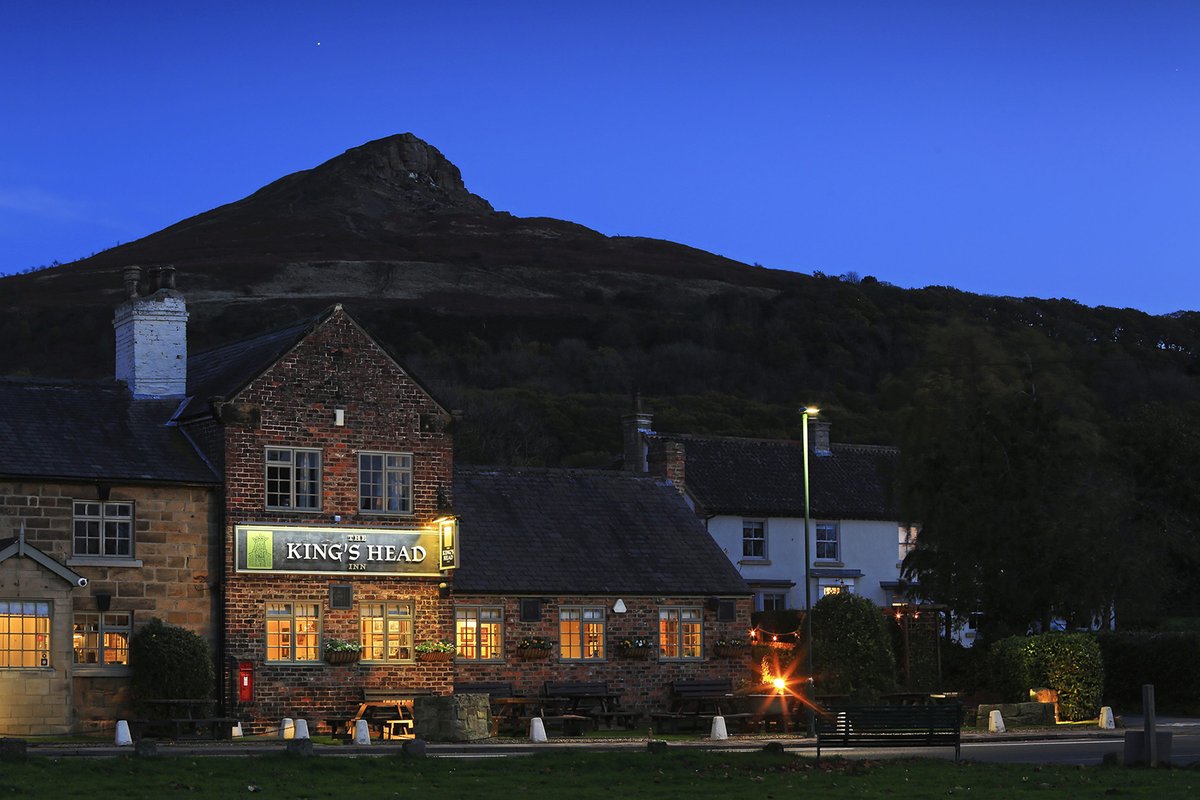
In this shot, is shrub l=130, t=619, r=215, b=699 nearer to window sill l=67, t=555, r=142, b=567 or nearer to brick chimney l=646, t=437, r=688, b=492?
window sill l=67, t=555, r=142, b=567

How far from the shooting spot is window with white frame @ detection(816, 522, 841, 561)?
62.8m

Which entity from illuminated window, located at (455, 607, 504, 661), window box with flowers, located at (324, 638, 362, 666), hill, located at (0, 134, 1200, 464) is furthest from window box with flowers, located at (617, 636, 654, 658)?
hill, located at (0, 134, 1200, 464)

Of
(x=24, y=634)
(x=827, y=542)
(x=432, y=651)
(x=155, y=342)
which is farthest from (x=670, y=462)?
(x=24, y=634)

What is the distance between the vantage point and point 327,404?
134ft

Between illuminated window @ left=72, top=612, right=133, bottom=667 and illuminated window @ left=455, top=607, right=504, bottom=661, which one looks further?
illuminated window @ left=455, top=607, right=504, bottom=661

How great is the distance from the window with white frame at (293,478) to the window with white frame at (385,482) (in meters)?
1.10

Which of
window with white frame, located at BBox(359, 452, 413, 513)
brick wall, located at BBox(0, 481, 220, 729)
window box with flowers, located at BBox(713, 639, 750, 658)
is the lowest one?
window box with flowers, located at BBox(713, 639, 750, 658)

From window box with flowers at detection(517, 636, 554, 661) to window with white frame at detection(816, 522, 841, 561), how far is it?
2129cm

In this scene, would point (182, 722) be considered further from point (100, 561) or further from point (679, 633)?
point (679, 633)

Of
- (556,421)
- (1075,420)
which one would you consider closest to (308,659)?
(1075,420)

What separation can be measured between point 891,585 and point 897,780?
40410 mm

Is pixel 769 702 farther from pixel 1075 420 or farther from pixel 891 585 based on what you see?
pixel 891 585

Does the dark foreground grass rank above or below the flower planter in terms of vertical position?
below

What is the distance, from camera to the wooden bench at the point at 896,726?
28125 mm
